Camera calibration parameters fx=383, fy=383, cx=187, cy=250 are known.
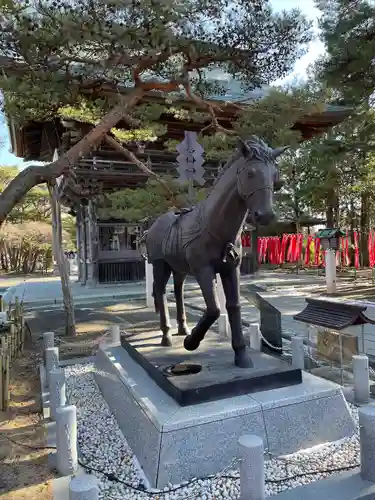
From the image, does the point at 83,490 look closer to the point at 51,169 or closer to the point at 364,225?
the point at 51,169

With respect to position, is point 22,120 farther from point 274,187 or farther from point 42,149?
point 42,149

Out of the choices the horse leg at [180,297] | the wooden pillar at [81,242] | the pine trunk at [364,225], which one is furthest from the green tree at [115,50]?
the pine trunk at [364,225]

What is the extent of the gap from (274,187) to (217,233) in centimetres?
66

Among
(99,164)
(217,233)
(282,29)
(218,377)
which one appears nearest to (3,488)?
(218,377)

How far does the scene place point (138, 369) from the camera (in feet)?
13.8

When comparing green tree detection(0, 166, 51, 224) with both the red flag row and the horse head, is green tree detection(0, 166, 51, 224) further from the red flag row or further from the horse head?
the horse head

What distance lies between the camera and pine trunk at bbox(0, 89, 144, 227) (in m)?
4.60

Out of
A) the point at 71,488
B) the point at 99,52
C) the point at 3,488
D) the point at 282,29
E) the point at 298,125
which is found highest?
the point at 298,125

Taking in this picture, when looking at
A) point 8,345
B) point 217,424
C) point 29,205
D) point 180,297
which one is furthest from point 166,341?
point 29,205

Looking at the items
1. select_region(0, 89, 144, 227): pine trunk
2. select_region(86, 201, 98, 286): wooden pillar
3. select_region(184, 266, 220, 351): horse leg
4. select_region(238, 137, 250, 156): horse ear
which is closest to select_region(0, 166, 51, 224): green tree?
select_region(86, 201, 98, 286): wooden pillar

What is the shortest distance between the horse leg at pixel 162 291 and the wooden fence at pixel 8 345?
1855 mm

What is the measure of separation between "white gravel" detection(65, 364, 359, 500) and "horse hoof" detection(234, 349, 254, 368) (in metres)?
0.81

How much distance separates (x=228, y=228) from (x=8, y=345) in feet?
14.1

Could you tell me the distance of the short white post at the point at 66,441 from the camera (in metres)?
3.04
